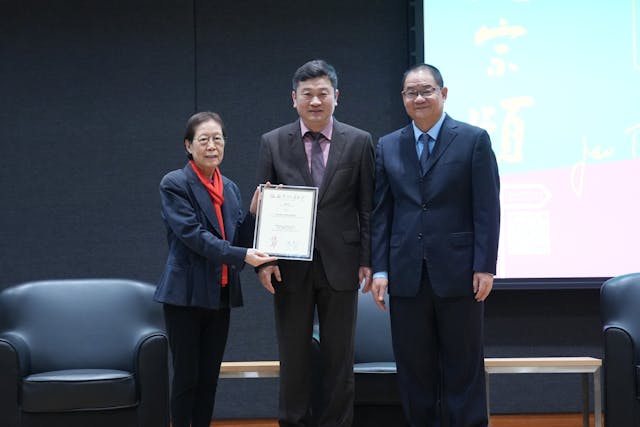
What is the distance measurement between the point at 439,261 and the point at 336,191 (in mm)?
451

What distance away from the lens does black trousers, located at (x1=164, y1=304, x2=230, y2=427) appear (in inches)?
123

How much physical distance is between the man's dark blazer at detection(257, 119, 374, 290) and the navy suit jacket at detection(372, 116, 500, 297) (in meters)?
0.09

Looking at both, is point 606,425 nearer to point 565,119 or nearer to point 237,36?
point 565,119

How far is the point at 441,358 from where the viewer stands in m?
2.82

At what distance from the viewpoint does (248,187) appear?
4641mm

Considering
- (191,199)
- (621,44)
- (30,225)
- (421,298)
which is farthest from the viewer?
(30,225)

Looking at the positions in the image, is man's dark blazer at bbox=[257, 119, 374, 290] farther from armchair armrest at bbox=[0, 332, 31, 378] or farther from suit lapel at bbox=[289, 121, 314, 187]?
armchair armrest at bbox=[0, 332, 31, 378]

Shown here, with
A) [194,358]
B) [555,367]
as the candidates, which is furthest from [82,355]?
[555,367]

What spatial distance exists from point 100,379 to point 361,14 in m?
2.59

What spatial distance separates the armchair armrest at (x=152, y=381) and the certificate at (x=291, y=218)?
2.64 feet

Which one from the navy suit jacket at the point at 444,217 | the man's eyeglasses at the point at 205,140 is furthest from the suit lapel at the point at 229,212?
the navy suit jacket at the point at 444,217

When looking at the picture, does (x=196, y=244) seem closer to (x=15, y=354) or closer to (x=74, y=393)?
(x=74, y=393)

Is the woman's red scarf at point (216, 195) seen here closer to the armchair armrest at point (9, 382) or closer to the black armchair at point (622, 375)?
the armchair armrest at point (9, 382)

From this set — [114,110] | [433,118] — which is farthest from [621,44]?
[114,110]
